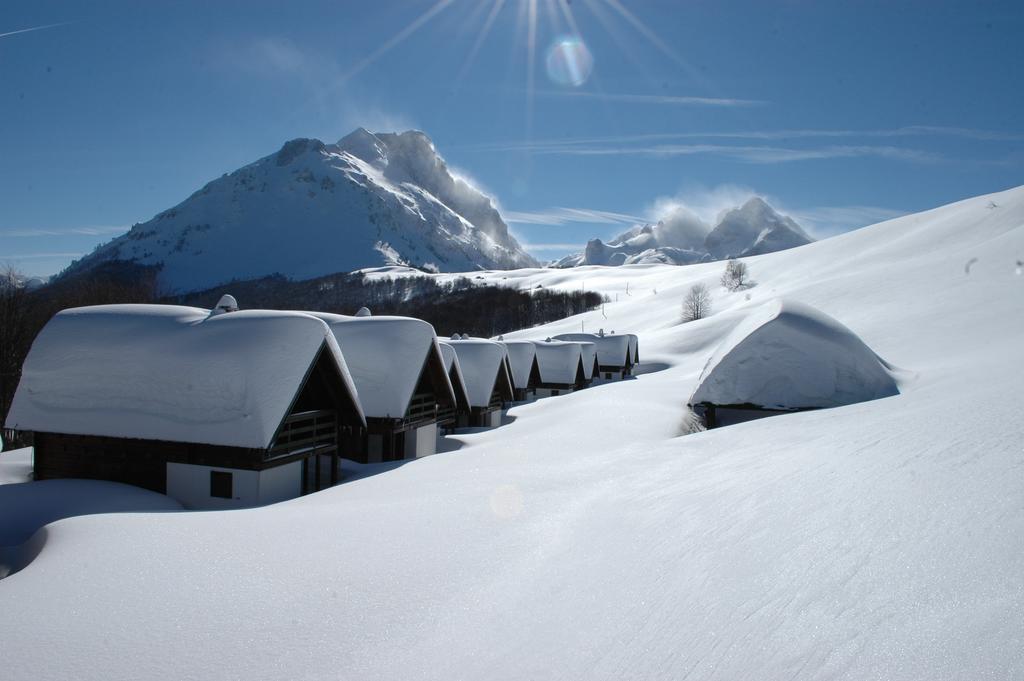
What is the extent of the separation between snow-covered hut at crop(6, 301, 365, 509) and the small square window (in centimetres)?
3

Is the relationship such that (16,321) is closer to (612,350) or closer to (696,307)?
(612,350)

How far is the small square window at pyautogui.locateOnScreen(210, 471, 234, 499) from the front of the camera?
13344mm

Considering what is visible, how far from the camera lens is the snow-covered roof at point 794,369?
61.6 feet

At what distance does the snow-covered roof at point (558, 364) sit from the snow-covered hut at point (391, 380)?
20270 millimetres

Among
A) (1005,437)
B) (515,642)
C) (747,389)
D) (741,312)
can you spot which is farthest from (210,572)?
(741,312)

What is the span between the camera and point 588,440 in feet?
58.8

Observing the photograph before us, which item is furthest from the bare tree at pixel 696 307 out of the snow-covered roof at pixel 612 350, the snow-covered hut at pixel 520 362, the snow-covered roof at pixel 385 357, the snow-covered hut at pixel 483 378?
the snow-covered roof at pixel 385 357

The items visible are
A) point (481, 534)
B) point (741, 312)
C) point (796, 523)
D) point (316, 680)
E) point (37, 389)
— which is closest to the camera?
point (316, 680)

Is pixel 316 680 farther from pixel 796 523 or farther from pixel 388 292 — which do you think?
pixel 388 292

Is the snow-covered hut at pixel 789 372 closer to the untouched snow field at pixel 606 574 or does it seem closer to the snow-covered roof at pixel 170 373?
the untouched snow field at pixel 606 574

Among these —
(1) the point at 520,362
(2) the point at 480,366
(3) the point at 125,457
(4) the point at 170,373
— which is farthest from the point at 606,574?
(1) the point at 520,362

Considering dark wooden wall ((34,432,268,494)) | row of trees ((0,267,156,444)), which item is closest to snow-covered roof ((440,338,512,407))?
dark wooden wall ((34,432,268,494))

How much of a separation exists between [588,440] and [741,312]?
52.5 m

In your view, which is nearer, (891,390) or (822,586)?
(822,586)
